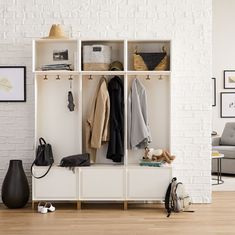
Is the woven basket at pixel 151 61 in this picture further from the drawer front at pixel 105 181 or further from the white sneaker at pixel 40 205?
the white sneaker at pixel 40 205

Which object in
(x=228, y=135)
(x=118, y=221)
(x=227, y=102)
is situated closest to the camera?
(x=118, y=221)

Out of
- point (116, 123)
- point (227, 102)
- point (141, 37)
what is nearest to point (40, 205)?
point (116, 123)

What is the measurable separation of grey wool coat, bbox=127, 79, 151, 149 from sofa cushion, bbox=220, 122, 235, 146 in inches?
136

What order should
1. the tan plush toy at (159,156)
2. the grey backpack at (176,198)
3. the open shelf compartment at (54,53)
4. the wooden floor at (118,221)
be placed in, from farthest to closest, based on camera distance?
the open shelf compartment at (54,53), the tan plush toy at (159,156), the grey backpack at (176,198), the wooden floor at (118,221)

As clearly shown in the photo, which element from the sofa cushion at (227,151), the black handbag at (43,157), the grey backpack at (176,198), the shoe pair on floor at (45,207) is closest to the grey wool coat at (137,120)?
the grey backpack at (176,198)

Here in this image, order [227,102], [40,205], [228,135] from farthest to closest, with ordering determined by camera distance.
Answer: [227,102] → [228,135] → [40,205]

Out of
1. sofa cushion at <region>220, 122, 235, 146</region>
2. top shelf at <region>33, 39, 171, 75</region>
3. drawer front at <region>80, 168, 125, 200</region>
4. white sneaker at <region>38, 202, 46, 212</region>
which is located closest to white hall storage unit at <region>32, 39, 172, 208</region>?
top shelf at <region>33, 39, 171, 75</region>

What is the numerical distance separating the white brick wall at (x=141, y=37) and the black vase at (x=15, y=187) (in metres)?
0.31

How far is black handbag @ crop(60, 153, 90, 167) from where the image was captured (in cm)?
560

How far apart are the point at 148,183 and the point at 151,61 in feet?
4.39

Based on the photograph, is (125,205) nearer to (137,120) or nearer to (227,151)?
(137,120)

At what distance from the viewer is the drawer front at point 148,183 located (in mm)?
5625

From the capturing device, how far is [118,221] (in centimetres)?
503

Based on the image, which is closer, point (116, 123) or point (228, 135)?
point (116, 123)
